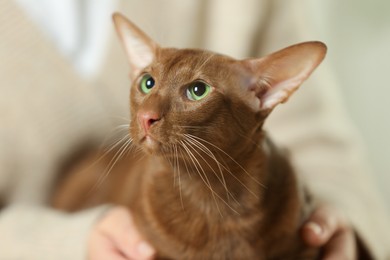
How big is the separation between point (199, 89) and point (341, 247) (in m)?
0.48

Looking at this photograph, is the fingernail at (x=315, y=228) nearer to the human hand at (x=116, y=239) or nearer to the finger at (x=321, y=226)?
the finger at (x=321, y=226)

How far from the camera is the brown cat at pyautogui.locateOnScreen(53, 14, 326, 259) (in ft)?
2.24

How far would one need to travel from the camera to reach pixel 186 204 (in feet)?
2.73

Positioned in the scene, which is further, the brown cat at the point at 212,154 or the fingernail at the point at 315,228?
the fingernail at the point at 315,228

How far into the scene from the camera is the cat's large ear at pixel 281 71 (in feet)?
2.22

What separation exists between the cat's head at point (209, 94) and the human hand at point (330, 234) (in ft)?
0.83

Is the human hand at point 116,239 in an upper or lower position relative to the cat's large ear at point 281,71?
lower

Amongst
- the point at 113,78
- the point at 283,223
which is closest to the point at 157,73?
the point at 283,223

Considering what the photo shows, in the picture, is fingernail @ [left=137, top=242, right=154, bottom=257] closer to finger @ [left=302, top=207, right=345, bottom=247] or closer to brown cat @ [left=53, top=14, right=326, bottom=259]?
brown cat @ [left=53, top=14, right=326, bottom=259]

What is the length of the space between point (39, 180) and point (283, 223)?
0.63 meters

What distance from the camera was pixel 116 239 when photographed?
0.92 m

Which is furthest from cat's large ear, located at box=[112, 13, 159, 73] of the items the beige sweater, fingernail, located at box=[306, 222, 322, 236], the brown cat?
fingernail, located at box=[306, 222, 322, 236]

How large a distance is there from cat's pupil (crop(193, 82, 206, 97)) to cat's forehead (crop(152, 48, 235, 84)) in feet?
0.03

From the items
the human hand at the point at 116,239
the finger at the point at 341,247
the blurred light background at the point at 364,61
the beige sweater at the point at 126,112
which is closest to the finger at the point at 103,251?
the human hand at the point at 116,239
